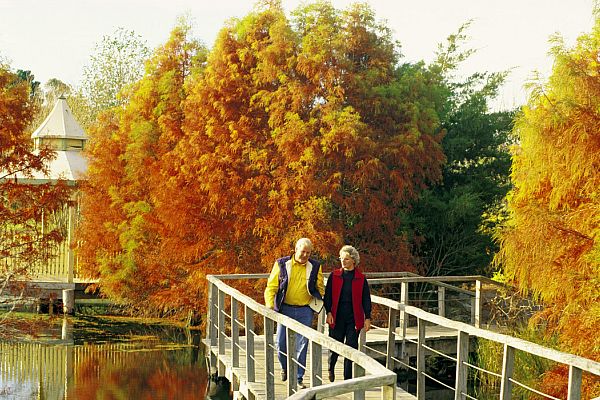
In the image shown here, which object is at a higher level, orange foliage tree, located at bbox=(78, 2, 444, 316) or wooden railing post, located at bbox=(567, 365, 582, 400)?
orange foliage tree, located at bbox=(78, 2, 444, 316)

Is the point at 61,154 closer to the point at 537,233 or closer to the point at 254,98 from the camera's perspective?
the point at 254,98

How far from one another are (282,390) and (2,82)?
39.8ft

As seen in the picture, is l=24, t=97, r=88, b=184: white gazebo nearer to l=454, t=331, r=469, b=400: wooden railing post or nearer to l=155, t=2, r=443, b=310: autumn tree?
l=155, t=2, r=443, b=310: autumn tree

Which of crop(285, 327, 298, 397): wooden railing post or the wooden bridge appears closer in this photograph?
the wooden bridge

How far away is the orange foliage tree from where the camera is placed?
19.0 m

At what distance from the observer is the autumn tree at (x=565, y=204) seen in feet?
39.1

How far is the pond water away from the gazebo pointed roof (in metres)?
8.40

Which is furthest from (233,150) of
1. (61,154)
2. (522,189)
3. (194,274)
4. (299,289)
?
(61,154)

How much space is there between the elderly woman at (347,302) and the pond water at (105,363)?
8049 mm

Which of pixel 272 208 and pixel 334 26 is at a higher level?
pixel 334 26

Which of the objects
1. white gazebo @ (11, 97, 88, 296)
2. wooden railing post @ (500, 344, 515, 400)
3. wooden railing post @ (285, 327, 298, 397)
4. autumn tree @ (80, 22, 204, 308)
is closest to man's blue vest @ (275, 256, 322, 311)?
wooden railing post @ (285, 327, 298, 397)

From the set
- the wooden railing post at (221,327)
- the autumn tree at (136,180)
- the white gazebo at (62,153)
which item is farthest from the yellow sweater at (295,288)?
the white gazebo at (62,153)

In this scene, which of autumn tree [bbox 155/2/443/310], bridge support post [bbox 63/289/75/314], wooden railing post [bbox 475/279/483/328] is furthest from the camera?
bridge support post [bbox 63/289/75/314]

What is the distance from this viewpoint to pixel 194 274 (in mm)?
21250
